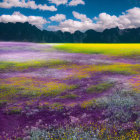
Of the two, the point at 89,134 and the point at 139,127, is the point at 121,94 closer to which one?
the point at 139,127

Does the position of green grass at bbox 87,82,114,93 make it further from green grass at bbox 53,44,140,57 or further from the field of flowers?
green grass at bbox 53,44,140,57

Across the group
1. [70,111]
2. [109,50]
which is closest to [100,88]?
[70,111]

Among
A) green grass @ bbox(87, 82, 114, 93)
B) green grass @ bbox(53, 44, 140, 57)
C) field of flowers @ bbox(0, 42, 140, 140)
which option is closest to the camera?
field of flowers @ bbox(0, 42, 140, 140)

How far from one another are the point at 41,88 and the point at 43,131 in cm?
911

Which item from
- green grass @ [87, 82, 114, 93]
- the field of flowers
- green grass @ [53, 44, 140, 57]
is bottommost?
the field of flowers

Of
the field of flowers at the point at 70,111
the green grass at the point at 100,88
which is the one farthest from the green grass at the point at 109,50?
the field of flowers at the point at 70,111

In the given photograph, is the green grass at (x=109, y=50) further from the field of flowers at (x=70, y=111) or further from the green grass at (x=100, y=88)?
the field of flowers at (x=70, y=111)

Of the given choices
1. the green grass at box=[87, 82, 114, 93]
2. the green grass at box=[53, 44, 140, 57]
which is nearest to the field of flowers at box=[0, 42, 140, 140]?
the green grass at box=[87, 82, 114, 93]

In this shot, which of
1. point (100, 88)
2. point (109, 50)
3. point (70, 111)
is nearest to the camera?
point (70, 111)

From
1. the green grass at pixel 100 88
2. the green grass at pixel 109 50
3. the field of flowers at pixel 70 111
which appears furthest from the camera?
the green grass at pixel 109 50

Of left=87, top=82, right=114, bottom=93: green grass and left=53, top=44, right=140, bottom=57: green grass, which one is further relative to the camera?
left=53, top=44, right=140, bottom=57: green grass

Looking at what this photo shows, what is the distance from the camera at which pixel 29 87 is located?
1902 centimetres

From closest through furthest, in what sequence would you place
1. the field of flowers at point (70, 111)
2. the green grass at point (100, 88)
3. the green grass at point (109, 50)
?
the field of flowers at point (70, 111) < the green grass at point (100, 88) < the green grass at point (109, 50)

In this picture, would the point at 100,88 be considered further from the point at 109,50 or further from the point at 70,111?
the point at 109,50
